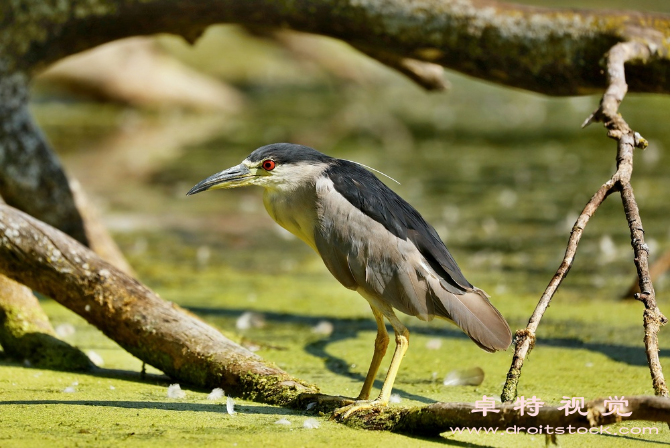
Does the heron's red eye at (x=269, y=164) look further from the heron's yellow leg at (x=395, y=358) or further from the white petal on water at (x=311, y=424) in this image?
the white petal on water at (x=311, y=424)

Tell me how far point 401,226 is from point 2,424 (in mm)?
1420

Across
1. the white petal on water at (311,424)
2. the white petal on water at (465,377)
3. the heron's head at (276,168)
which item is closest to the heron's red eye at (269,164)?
the heron's head at (276,168)

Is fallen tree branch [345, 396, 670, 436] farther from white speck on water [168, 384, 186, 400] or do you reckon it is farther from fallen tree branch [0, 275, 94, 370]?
fallen tree branch [0, 275, 94, 370]

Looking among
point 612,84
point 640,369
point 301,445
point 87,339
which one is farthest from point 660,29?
point 87,339

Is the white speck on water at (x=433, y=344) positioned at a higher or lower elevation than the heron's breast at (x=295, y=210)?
lower

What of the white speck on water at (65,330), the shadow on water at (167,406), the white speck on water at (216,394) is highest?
the white speck on water at (65,330)

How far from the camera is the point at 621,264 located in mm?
5551

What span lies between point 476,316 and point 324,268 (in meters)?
3.01

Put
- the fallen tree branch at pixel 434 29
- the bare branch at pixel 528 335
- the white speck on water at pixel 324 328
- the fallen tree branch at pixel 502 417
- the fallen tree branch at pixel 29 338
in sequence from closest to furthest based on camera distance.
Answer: the fallen tree branch at pixel 502 417 → the bare branch at pixel 528 335 → the fallen tree branch at pixel 29 338 → the fallen tree branch at pixel 434 29 → the white speck on water at pixel 324 328

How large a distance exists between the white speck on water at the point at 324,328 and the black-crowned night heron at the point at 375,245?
1.17 metres

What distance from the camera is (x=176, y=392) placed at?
2.97 meters

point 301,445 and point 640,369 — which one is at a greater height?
point 640,369

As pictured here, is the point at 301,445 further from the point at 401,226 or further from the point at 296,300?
the point at 296,300

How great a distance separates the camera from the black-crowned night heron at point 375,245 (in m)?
2.74
